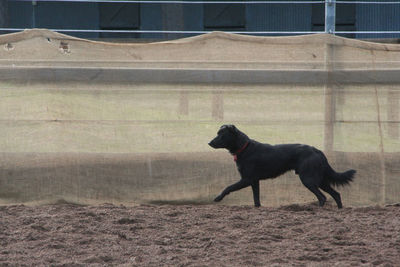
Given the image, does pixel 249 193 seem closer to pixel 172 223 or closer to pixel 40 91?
pixel 172 223

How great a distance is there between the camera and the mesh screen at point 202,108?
690 cm

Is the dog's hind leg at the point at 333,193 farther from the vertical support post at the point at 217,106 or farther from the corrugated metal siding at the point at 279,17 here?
the corrugated metal siding at the point at 279,17

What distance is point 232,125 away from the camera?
22.0ft

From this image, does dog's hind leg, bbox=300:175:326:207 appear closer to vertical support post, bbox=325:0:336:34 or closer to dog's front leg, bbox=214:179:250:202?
dog's front leg, bbox=214:179:250:202

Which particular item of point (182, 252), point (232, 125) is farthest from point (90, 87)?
point (182, 252)

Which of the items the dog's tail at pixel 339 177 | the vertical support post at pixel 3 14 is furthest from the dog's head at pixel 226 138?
the vertical support post at pixel 3 14

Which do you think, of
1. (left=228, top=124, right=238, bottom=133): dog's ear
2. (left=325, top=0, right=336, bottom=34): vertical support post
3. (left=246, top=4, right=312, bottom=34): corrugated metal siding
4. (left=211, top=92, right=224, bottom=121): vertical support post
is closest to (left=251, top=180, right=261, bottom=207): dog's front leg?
(left=228, top=124, right=238, bottom=133): dog's ear

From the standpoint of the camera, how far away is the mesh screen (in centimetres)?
690

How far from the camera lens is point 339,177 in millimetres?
6621

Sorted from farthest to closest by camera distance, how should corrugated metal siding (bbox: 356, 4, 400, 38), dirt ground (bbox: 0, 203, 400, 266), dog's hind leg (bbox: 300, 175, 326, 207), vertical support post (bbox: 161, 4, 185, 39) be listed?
corrugated metal siding (bbox: 356, 4, 400, 38)
vertical support post (bbox: 161, 4, 185, 39)
dog's hind leg (bbox: 300, 175, 326, 207)
dirt ground (bbox: 0, 203, 400, 266)

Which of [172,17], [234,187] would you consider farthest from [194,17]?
[234,187]

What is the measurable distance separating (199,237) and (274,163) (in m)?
1.82

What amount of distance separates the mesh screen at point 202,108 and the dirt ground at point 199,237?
0.51 m

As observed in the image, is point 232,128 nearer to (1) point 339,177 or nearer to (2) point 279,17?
(1) point 339,177
